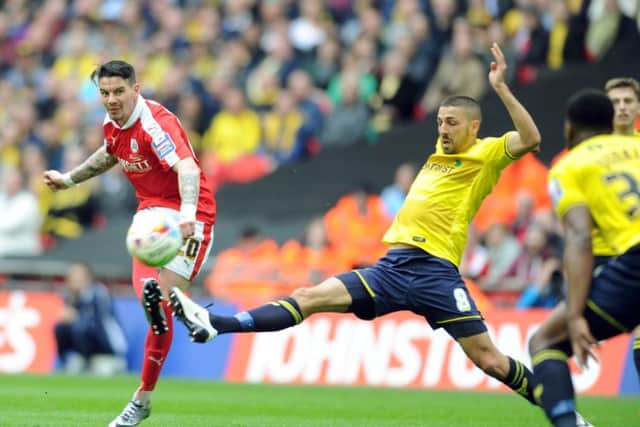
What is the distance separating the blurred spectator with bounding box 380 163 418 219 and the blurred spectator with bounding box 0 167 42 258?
6.32 meters

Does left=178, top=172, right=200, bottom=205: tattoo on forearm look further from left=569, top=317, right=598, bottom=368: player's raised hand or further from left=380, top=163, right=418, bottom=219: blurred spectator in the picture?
left=380, top=163, right=418, bottom=219: blurred spectator

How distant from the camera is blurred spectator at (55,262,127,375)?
62.2 feet

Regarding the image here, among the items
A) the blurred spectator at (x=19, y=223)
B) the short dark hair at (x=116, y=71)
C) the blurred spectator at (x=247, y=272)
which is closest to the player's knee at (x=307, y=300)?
the short dark hair at (x=116, y=71)

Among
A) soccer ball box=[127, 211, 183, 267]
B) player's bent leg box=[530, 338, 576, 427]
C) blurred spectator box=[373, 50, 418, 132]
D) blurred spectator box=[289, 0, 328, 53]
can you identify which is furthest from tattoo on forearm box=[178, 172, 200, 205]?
blurred spectator box=[289, 0, 328, 53]

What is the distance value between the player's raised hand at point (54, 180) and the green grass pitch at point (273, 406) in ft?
6.06

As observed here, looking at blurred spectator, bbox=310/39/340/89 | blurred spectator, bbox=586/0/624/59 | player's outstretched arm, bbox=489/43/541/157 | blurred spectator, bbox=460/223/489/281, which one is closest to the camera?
player's outstretched arm, bbox=489/43/541/157

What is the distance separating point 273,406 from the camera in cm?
1316

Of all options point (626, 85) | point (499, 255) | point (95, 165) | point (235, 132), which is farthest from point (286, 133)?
point (626, 85)

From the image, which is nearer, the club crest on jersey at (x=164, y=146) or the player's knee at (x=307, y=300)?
the player's knee at (x=307, y=300)

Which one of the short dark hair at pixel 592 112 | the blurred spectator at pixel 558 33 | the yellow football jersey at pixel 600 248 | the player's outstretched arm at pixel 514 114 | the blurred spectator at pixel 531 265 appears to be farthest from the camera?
the blurred spectator at pixel 558 33

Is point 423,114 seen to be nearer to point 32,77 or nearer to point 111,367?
point 111,367

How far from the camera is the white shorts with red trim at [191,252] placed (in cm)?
1023

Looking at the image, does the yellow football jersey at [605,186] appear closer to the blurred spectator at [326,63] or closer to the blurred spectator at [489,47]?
the blurred spectator at [489,47]

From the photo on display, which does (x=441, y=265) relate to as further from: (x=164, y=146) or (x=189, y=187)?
(x=164, y=146)
